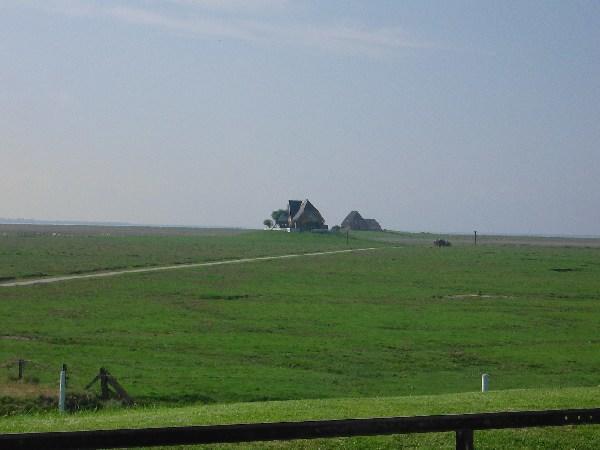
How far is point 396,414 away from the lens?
11.8m

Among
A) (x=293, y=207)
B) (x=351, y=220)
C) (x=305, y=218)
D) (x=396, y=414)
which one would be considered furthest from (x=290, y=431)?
(x=351, y=220)

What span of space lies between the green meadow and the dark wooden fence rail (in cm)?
444

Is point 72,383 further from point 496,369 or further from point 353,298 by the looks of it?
point 353,298

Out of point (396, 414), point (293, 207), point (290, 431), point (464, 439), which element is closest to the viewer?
point (290, 431)

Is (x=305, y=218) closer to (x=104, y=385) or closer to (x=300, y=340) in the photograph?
(x=300, y=340)

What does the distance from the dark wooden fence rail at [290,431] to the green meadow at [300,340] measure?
444cm

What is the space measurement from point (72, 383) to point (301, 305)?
79.3 ft

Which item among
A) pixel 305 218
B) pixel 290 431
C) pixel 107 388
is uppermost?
pixel 305 218

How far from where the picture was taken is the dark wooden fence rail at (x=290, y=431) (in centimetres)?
484

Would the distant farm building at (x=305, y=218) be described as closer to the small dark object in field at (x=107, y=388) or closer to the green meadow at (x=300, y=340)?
the green meadow at (x=300, y=340)

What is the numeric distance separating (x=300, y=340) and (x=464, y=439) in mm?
26548

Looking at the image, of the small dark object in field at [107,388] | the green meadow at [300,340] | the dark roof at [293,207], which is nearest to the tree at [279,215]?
the dark roof at [293,207]

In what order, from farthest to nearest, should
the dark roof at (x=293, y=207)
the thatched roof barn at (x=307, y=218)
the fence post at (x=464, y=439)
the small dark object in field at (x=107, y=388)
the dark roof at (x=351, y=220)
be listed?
the dark roof at (x=351, y=220) < the dark roof at (x=293, y=207) < the thatched roof barn at (x=307, y=218) < the small dark object in field at (x=107, y=388) < the fence post at (x=464, y=439)

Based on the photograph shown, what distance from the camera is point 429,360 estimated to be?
27906 mm
